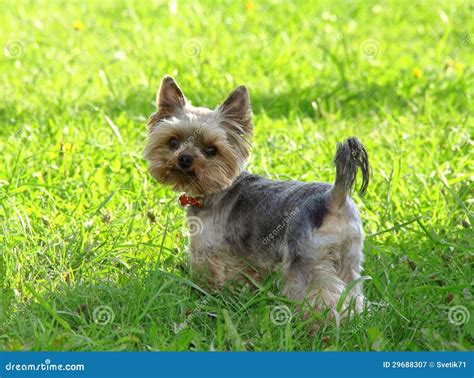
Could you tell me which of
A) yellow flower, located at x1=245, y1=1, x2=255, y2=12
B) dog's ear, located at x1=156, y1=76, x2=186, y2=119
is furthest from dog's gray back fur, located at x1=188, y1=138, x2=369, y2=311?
yellow flower, located at x1=245, y1=1, x2=255, y2=12

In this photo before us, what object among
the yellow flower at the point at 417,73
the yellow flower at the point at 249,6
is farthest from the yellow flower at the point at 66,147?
the yellow flower at the point at 249,6

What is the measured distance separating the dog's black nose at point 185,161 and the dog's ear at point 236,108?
36 centimetres

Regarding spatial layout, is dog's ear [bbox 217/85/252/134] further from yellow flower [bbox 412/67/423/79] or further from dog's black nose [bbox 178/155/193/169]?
yellow flower [bbox 412/67/423/79]

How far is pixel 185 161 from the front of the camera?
15.8ft

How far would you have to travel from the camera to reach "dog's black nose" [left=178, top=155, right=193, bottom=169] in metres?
4.82

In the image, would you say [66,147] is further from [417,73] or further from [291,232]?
[417,73]

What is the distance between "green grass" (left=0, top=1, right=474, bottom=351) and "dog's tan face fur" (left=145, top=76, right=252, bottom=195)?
0.35m

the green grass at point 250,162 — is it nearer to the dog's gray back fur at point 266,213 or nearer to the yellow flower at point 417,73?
the yellow flower at point 417,73

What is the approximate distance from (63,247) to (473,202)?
271 cm

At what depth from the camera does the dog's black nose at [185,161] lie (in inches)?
190

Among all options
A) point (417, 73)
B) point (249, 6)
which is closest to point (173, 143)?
point (417, 73)

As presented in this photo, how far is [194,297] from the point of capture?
4789 mm

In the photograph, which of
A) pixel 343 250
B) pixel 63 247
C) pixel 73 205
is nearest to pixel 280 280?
pixel 343 250

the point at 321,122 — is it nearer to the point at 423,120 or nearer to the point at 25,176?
the point at 423,120
